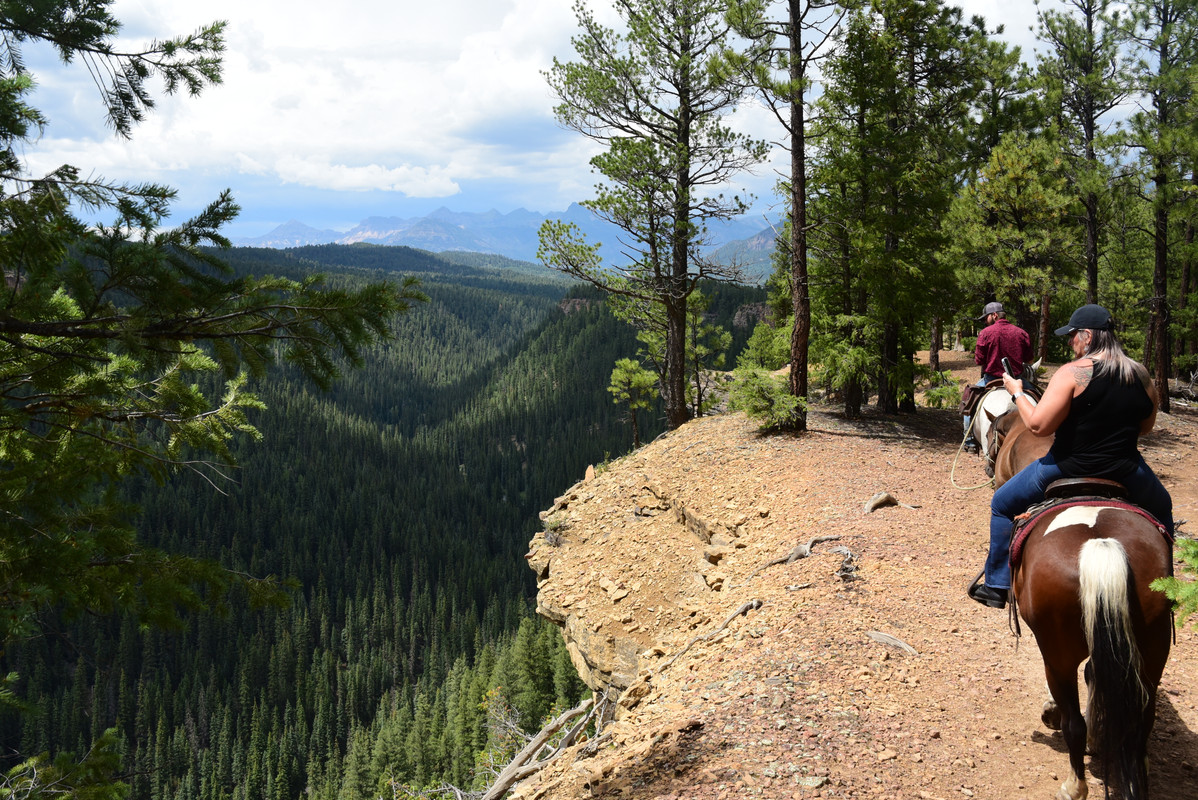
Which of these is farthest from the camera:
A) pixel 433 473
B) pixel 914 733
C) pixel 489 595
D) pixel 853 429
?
pixel 433 473

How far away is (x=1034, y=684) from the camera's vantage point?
5574mm

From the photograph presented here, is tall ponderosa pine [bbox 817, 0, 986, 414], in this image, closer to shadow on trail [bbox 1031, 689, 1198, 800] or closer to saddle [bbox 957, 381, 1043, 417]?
saddle [bbox 957, 381, 1043, 417]

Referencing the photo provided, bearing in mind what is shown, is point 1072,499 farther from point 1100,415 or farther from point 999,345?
point 999,345

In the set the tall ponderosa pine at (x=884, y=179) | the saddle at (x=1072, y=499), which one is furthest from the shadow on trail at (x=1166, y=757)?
the tall ponderosa pine at (x=884, y=179)

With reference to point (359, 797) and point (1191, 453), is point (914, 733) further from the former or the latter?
point (359, 797)

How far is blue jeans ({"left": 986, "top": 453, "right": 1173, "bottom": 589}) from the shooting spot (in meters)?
4.49

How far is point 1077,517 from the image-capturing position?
14.3ft

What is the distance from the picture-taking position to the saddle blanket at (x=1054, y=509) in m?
4.24

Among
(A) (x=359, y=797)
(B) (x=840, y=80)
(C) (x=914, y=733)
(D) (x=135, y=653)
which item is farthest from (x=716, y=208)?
(D) (x=135, y=653)

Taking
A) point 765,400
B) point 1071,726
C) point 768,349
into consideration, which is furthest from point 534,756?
point 768,349

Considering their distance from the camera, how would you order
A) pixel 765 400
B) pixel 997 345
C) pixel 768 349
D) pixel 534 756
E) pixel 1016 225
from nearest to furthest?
pixel 534 756 < pixel 997 345 < pixel 765 400 < pixel 1016 225 < pixel 768 349

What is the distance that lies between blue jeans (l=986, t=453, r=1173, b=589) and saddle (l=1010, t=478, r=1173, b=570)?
8 centimetres

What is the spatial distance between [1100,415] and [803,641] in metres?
3.26

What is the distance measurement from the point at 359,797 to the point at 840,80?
6919 centimetres
